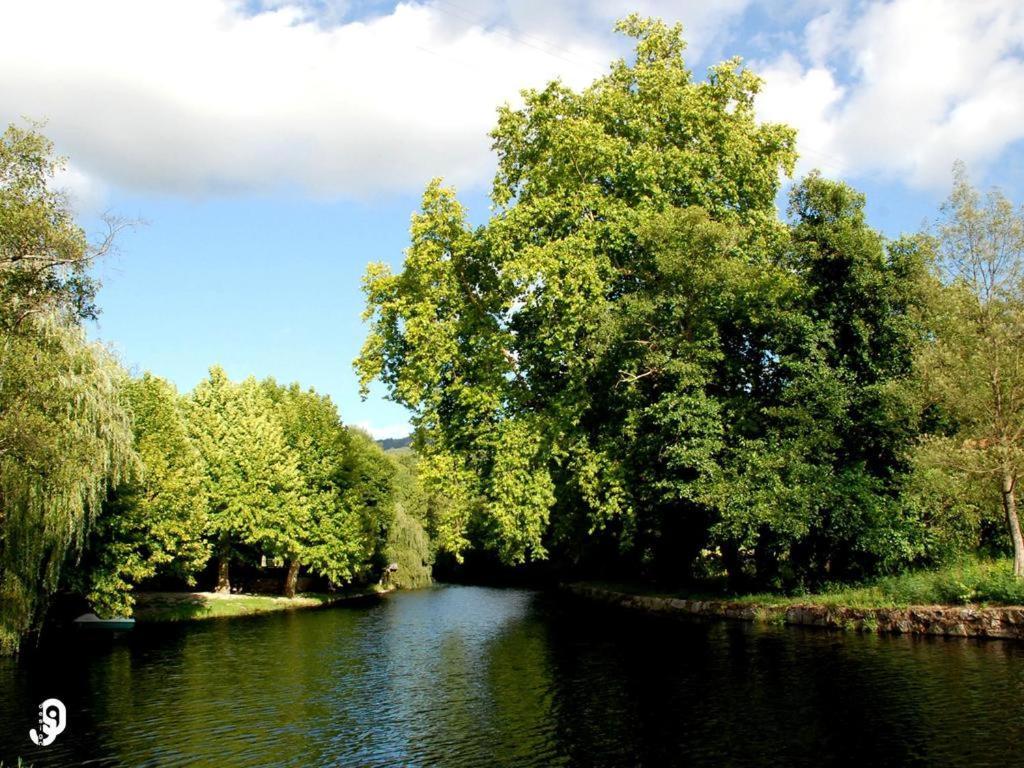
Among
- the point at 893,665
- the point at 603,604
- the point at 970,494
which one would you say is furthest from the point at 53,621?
the point at 970,494

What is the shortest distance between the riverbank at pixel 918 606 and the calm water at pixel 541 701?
5.20ft

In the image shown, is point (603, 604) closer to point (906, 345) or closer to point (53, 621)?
point (906, 345)

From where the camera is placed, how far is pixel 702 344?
3750 centimetres

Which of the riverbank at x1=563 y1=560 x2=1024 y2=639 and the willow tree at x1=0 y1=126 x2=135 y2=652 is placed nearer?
the willow tree at x1=0 y1=126 x2=135 y2=652

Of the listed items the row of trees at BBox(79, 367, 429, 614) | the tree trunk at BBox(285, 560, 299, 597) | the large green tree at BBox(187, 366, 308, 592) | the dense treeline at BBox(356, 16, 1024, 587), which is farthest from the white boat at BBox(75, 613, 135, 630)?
the dense treeline at BBox(356, 16, 1024, 587)

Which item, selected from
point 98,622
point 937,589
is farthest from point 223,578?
point 937,589

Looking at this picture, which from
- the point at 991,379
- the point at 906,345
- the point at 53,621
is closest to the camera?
the point at 991,379

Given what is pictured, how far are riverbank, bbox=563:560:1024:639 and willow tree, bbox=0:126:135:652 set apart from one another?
30197 millimetres

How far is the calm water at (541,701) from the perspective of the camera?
1752 cm

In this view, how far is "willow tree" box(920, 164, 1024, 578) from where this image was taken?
100 ft

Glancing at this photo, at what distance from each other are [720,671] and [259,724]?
14.1 meters

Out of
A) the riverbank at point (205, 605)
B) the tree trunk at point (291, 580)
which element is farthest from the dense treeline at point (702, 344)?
the tree trunk at point (291, 580)

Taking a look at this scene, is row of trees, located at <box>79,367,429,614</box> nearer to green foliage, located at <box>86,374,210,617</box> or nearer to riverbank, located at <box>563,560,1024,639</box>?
green foliage, located at <box>86,374,210,617</box>

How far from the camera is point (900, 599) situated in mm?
31844
